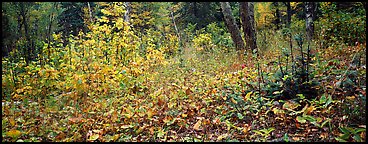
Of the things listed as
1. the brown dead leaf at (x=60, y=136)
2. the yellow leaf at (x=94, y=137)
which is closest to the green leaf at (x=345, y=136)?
the yellow leaf at (x=94, y=137)

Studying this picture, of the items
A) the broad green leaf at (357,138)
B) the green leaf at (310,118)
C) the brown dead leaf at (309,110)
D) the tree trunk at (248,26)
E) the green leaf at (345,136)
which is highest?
the tree trunk at (248,26)

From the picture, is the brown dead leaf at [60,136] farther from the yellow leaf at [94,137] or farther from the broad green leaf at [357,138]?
the broad green leaf at [357,138]

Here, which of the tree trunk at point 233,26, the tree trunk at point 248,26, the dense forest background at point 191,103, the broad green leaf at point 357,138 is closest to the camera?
the broad green leaf at point 357,138

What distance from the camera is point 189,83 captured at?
465 centimetres

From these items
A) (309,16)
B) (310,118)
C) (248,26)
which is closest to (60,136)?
(310,118)

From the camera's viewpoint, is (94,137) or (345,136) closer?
(345,136)

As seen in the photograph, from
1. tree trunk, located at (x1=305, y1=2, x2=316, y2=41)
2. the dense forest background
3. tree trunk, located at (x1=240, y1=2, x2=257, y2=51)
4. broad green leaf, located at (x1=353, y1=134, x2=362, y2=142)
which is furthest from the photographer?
tree trunk, located at (x1=305, y1=2, x2=316, y2=41)

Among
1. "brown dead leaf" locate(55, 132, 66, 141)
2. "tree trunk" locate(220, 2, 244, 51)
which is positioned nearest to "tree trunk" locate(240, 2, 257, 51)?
"tree trunk" locate(220, 2, 244, 51)

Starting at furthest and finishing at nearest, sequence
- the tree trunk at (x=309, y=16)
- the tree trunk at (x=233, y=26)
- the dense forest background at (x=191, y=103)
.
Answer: the tree trunk at (x=309, y=16), the tree trunk at (x=233, y=26), the dense forest background at (x=191, y=103)

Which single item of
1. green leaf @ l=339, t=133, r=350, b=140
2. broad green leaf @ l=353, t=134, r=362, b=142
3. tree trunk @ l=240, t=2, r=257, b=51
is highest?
tree trunk @ l=240, t=2, r=257, b=51

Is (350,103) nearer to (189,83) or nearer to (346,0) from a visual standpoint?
(189,83)

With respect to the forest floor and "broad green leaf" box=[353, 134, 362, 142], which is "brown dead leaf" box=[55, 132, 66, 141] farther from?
"broad green leaf" box=[353, 134, 362, 142]

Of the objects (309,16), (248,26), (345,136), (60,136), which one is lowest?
(60,136)

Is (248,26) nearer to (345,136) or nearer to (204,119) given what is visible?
(204,119)
